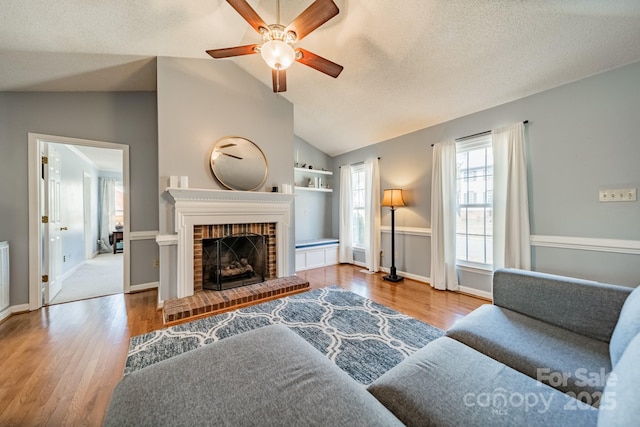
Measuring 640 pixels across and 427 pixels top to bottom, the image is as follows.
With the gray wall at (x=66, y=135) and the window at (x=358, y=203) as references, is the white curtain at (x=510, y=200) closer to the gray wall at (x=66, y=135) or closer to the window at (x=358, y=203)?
the window at (x=358, y=203)

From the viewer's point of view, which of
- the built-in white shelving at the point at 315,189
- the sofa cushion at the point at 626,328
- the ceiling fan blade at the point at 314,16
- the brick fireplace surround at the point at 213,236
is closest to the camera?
the sofa cushion at the point at 626,328

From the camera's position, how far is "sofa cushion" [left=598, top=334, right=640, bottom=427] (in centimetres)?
58

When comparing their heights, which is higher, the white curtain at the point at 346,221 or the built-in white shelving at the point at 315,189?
the built-in white shelving at the point at 315,189

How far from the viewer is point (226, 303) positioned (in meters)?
2.76

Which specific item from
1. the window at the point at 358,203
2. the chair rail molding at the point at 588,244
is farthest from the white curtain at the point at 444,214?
the window at the point at 358,203

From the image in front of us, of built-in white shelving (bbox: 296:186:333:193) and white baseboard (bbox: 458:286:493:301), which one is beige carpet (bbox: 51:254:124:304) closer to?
built-in white shelving (bbox: 296:186:333:193)

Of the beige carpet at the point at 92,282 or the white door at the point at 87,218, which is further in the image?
the white door at the point at 87,218

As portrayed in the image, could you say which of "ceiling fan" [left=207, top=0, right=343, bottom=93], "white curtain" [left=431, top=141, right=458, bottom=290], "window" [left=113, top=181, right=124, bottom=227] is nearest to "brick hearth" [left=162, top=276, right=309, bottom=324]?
"white curtain" [left=431, top=141, right=458, bottom=290]

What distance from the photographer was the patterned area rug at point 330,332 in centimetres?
183

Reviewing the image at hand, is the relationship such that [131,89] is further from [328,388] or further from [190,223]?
[328,388]

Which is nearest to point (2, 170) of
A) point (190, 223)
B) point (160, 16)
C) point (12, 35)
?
point (12, 35)

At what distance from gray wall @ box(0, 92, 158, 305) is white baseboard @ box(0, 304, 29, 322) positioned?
0.14 ft

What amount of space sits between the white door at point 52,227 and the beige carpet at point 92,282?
0.14 meters

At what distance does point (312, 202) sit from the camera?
5164 mm
